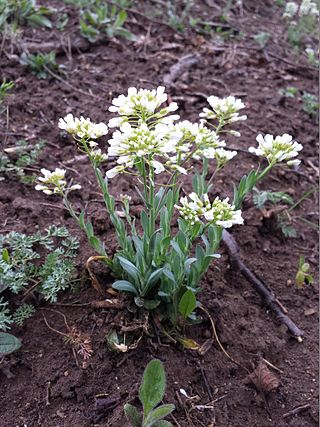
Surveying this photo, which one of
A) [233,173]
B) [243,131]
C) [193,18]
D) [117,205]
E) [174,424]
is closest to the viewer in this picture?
[174,424]

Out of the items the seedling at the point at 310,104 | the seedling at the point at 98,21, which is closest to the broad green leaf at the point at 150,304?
the seedling at the point at 310,104

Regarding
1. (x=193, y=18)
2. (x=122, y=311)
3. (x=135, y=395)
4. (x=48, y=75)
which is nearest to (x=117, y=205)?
(x=122, y=311)

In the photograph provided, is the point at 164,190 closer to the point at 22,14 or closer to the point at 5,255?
the point at 5,255

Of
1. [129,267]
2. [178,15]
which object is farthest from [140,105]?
[178,15]

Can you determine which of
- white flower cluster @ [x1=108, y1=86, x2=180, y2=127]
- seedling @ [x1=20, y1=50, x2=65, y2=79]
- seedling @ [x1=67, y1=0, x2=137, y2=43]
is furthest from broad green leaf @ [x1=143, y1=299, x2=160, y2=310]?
seedling @ [x1=67, y1=0, x2=137, y2=43]

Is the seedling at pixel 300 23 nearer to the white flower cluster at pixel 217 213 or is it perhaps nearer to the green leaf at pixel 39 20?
the green leaf at pixel 39 20

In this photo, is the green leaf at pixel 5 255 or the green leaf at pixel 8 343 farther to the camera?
the green leaf at pixel 5 255

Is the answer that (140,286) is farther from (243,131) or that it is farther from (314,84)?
(314,84)
